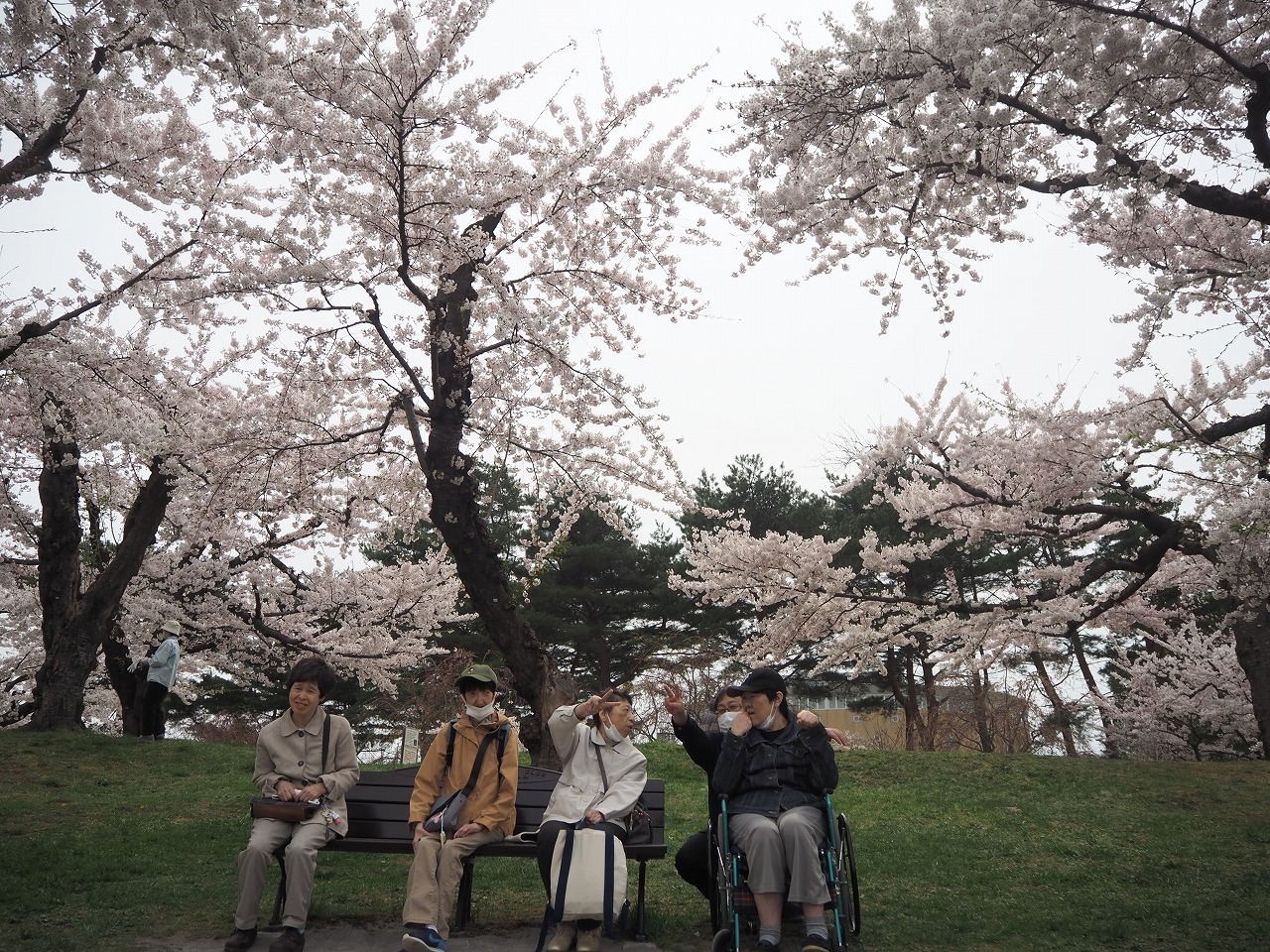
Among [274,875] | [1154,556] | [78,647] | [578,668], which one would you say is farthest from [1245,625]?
[578,668]

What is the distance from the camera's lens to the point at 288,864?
4.12 m

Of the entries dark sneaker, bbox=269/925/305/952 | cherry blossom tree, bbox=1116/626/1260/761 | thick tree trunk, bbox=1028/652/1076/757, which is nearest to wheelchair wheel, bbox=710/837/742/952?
dark sneaker, bbox=269/925/305/952

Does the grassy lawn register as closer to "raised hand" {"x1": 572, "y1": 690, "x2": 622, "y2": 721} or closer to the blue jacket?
the blue jacket

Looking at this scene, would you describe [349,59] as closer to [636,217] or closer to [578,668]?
[636,217]

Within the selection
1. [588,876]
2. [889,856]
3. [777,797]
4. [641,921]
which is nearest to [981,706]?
[889,856]

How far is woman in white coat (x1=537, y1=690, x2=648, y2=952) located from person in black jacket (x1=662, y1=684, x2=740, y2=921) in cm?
25

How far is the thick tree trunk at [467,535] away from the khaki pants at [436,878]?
2678 mm

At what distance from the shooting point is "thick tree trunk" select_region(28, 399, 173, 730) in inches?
411

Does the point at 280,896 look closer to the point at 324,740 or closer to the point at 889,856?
the point at 324,740

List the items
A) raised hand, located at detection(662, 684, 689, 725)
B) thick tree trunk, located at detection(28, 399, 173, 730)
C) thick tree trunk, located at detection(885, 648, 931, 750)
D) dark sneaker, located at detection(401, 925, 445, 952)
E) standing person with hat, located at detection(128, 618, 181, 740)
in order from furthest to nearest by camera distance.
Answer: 1. thick tree trunk, located at detection(885, 648, 931, 750)
2. standing person with hat, located at detection(128, 618, 181, 740)
3. thick tree trunk, located at detection(28, 399, 173, 730)
4. raised hand, located at detection(662, 684, 689, 725)
5. dark sneaker, located at detection(401, 925, 445, 952)

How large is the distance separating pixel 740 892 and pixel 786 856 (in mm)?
243

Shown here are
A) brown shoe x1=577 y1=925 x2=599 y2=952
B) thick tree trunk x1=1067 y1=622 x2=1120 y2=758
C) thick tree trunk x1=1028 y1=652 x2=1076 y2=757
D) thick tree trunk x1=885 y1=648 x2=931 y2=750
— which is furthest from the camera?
thick tree trunk x1=885 y1=648 x2=931 y2=750

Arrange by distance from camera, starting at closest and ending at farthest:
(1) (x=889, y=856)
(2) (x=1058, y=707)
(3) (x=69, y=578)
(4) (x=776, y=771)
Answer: (4) (x=776, y=771)
(1) (x=889, y=856)
(3) (x=69, y=578)
(2) (x=1058, y=707)

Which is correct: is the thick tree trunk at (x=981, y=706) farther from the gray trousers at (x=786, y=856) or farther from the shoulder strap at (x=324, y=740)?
the shoulder strap at (x=324, y=740)
